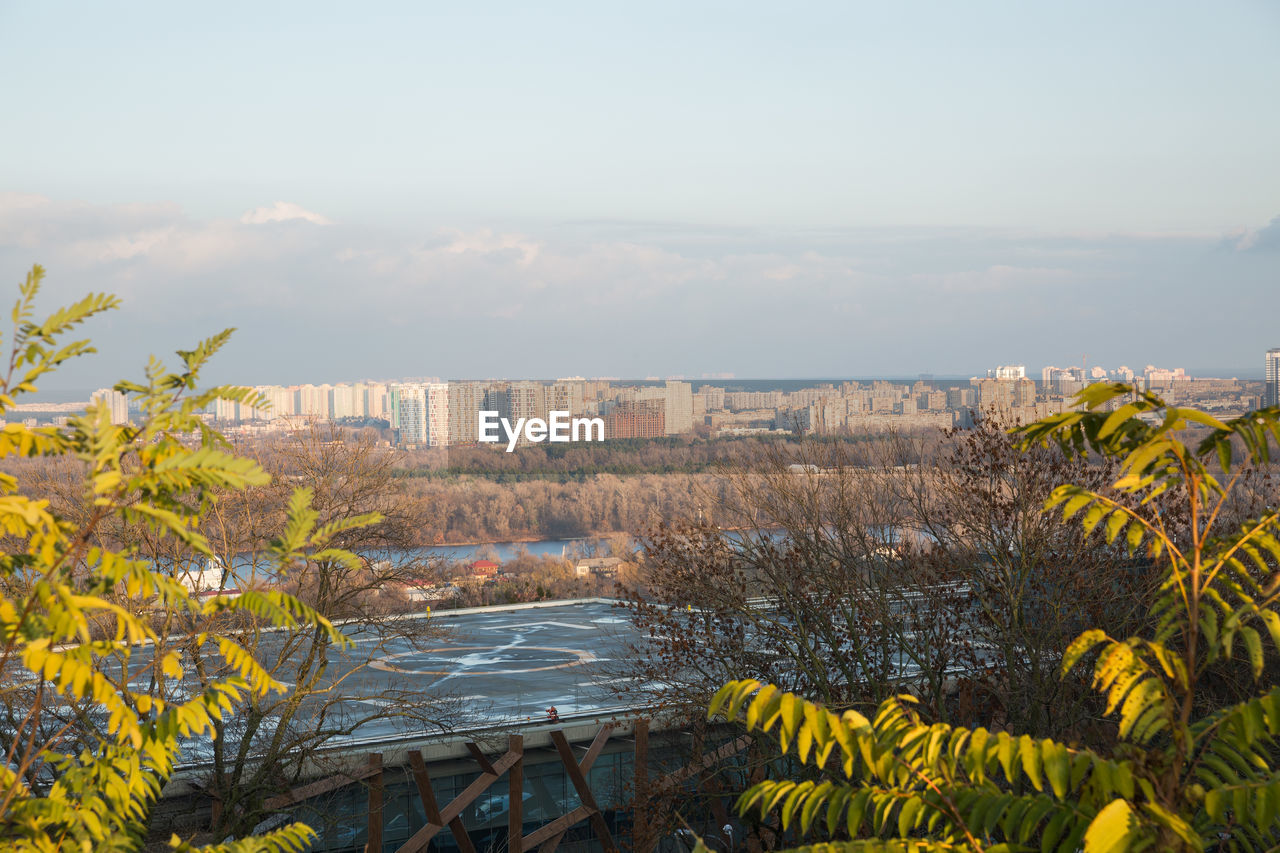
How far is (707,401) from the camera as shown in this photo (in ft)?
254

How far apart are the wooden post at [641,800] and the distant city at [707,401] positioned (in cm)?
616

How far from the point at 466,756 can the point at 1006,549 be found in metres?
10.6

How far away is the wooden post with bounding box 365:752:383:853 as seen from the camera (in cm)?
1535

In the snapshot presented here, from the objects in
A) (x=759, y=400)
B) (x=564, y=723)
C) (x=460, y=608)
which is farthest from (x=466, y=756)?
(x=759, y=400)

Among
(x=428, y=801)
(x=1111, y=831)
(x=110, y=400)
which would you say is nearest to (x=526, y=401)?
(x=428, y=801)

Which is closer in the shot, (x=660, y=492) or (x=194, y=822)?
(x=194, y=822)

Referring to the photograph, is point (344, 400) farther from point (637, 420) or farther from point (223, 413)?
point (223, 413)

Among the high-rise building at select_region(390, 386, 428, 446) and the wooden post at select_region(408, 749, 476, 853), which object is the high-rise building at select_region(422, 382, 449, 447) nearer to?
the high-rise building at select_region(390, 386, 428, 446)

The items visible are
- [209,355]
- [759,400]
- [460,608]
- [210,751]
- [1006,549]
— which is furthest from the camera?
[759,400]

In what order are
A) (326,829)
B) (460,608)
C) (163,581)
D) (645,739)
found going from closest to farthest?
(163,581) → (326,829) → (645,739) → (460,608)

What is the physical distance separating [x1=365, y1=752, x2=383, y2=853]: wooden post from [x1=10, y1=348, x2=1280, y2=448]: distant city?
5978mm

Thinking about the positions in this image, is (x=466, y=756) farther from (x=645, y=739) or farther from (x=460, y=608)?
(x=460, y=608)

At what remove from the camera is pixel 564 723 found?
20.2 m
